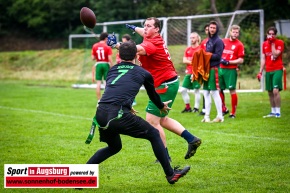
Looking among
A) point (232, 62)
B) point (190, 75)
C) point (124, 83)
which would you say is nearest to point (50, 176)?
point (124, 83)

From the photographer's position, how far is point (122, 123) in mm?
7285

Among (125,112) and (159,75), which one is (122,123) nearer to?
(125,112)

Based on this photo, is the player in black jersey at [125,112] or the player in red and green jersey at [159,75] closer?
the player in black jersey at [125,112]

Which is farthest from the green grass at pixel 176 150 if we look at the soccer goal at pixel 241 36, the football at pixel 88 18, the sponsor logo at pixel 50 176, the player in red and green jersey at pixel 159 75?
the soccer goal at pixel 241 36

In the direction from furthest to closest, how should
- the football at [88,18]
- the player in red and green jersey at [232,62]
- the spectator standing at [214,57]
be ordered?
the player in red and green jersey at [232,62]
the spectator standing at [214,57]
the football at [88,18]

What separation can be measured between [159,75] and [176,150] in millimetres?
1866

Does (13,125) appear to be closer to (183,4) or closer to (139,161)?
(139,161)

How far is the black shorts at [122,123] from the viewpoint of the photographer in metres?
7.29

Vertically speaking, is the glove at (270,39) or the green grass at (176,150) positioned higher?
the glove at (270,39)

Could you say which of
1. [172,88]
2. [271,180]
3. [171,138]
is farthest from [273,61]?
[271,180]

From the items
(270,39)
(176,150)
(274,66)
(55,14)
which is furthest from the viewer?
(55,14)

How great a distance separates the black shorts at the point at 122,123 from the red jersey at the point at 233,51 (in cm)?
784

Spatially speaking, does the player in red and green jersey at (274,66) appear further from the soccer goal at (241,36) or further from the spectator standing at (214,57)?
the soccer goal at (241,36)

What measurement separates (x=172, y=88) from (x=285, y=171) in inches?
77.7
